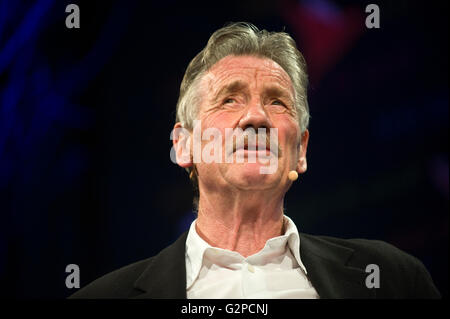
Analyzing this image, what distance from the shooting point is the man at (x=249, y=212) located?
6.42 feet

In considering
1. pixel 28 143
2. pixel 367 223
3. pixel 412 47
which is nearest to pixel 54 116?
pixel 28 143

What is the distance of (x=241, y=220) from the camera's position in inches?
83.1

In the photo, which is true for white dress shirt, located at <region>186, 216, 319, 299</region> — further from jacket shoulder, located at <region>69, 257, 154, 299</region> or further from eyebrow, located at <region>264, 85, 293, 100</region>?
eyebrow, located at <region>264, 85, 293, 100</region>

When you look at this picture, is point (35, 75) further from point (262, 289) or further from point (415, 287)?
point (415, 287)

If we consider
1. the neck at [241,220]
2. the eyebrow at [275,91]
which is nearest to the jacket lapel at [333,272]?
the neck at [241,220]

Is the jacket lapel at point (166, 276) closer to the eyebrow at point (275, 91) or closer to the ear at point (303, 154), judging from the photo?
the ear at point (303, 154)

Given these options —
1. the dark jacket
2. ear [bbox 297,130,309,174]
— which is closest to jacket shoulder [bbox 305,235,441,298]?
the dark jacket

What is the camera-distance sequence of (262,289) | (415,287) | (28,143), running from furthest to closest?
(28,143), (415,287), (262,289)

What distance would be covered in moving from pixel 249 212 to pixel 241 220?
0.05 meters

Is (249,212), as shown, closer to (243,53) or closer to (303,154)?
(303,154)

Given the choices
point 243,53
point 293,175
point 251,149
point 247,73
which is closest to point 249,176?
point 251,149

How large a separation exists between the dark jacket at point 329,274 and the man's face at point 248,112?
0.36m

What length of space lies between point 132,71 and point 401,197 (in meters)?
1.52

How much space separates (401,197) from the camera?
7.64 ft
